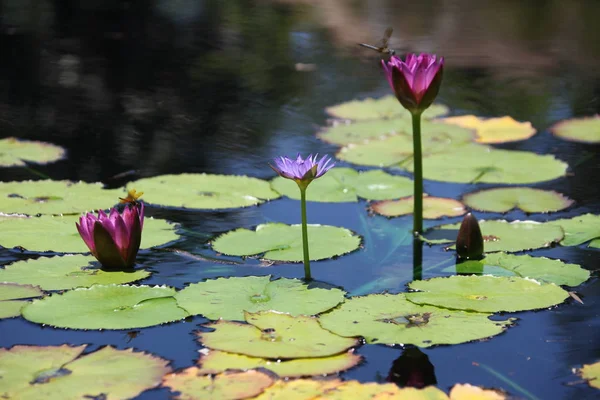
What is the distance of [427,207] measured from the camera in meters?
2.30

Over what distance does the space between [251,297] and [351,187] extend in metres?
0.80

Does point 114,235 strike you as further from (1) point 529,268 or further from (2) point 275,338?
(1) point 529,268

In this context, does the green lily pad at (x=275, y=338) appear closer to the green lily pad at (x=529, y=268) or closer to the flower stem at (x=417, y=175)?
the green lily pad at (x=529, y=268)

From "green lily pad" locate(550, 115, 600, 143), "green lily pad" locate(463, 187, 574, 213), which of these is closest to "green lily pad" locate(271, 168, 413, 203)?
"green lily pad" locate(463, 187, 574, 213)

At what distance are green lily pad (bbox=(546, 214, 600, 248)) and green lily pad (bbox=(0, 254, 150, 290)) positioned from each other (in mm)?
974

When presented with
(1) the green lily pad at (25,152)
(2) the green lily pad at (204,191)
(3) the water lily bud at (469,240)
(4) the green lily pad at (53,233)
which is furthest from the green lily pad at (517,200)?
(1) the green lily pad at (25,152)

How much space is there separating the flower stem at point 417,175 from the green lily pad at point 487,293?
1.07ft

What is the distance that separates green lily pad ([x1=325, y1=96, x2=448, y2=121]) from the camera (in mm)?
3223

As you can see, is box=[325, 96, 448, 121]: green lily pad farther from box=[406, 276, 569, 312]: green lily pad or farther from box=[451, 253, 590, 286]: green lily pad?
box=[406, 276, 569, 312]: green lily pad

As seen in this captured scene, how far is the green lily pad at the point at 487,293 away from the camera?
1.68 m

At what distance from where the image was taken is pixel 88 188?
7.81ft

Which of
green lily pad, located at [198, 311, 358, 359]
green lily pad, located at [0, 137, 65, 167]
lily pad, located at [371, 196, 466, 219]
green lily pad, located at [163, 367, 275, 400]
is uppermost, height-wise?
green lily pad, located at [0, 137, 65, 167]

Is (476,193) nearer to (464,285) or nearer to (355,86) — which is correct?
(464,285)

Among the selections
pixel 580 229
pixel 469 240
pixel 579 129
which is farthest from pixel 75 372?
pixel 579 129
